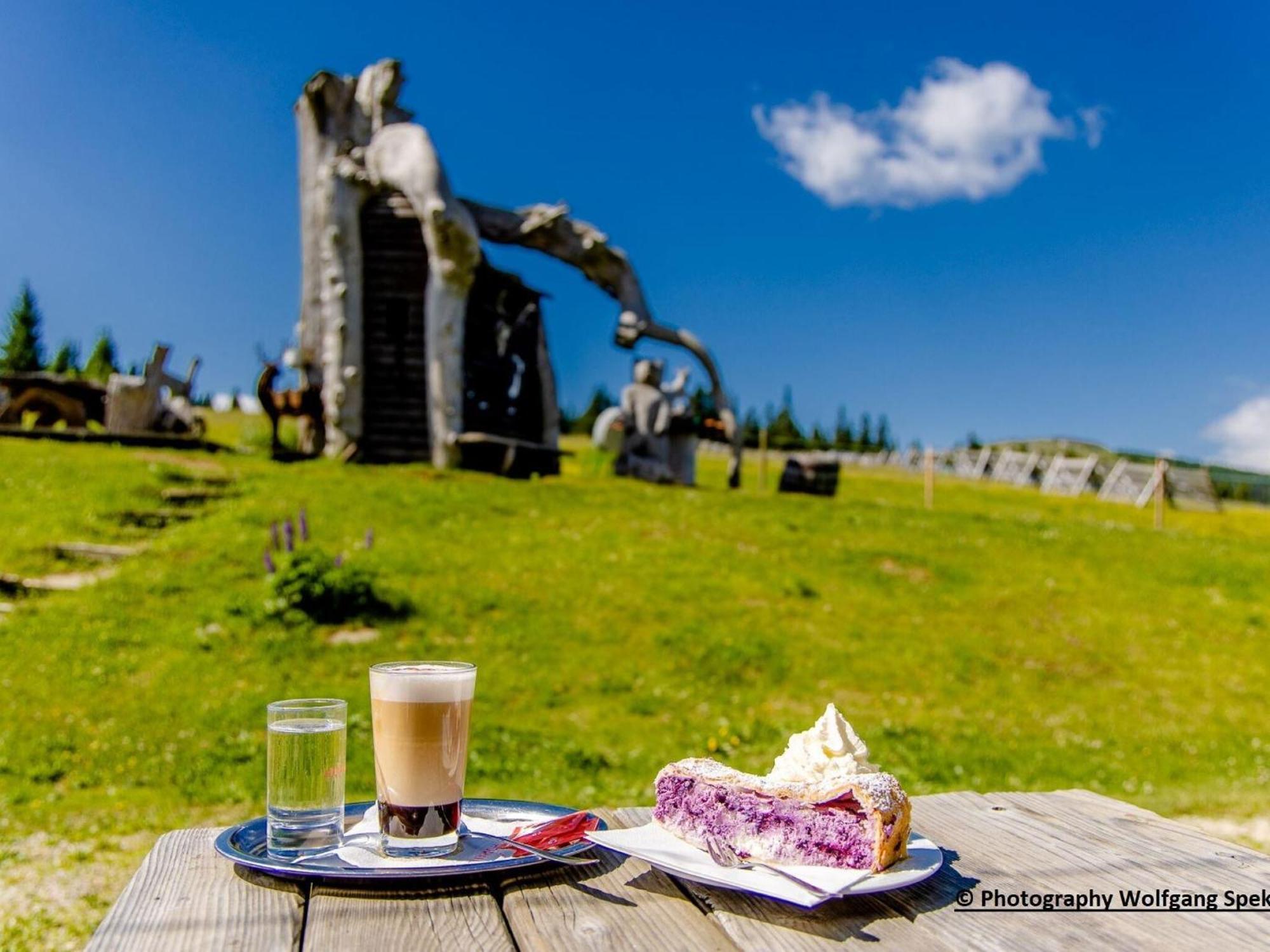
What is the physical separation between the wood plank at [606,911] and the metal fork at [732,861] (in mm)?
81

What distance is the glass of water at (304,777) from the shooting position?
1.63 metres

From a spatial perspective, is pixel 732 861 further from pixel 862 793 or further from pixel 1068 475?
pixel 1068 475

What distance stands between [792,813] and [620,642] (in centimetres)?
860

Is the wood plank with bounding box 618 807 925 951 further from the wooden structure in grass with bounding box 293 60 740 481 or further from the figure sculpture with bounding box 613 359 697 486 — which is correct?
the figure sculpture with bounding box 613 359 697 486

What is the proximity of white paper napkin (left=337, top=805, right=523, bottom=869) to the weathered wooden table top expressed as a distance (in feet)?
0.18

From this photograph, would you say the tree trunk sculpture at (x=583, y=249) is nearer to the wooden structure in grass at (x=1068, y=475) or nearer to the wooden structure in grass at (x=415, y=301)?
the wooden structure in grass at (x=415, y=301)

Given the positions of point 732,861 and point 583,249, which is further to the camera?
point 583,249

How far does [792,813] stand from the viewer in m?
1.65

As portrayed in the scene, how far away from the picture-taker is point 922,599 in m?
12.3

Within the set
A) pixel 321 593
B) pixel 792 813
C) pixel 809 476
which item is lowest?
pixel 321 593

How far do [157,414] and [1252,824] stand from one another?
1907 centimetres

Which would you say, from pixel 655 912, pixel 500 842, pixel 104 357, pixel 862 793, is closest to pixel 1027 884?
pixel 862 793

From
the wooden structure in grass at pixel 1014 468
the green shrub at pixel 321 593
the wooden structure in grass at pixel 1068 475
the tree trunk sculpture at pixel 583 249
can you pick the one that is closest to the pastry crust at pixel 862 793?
the green shrub at pixel 321 593

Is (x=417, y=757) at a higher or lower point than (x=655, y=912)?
higher
